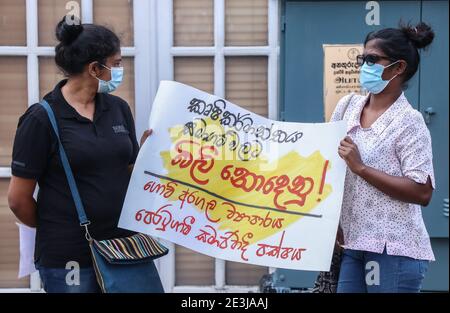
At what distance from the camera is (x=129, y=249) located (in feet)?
9.96

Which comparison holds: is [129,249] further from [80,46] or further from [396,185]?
[396,185]

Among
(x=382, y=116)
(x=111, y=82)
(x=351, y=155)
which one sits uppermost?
(x=111, y=82)

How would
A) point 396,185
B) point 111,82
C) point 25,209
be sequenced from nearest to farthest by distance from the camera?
1. point 396,185
2. point 25,209
3. point 111,82

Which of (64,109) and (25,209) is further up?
(64,109)

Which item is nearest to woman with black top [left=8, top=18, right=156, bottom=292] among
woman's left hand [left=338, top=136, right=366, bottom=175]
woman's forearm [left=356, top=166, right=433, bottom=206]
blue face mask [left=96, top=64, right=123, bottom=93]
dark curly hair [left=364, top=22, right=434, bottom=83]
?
blue face mask [left=96, top=64, right=123, bottom=93]

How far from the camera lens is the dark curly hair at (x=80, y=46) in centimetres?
301

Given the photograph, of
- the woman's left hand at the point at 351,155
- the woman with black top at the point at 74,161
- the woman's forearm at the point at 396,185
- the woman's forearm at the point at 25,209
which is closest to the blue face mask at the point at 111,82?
the woman with black top at the point at 74,161

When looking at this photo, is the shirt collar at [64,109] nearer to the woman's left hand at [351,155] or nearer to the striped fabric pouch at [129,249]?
the striped fabric pouch at [129,249]

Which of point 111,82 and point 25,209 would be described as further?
point 111,82

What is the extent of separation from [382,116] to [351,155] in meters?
0.22

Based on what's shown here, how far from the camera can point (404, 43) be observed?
303 centimetres

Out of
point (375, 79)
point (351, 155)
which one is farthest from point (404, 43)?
point (351, 155)

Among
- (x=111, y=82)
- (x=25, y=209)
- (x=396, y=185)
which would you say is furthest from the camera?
(x=111, y=82)

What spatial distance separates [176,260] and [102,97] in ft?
6.31
